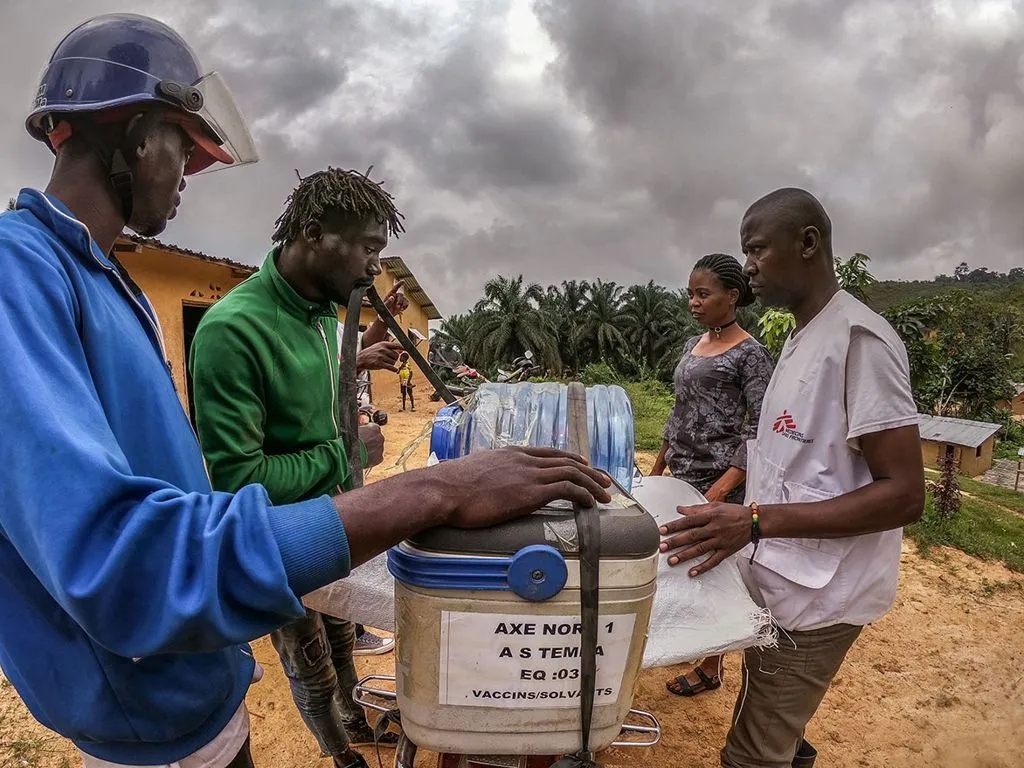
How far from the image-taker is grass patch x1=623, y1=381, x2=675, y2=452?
14.0m

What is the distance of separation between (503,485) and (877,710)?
4084mm

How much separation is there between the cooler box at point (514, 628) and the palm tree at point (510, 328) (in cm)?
3118

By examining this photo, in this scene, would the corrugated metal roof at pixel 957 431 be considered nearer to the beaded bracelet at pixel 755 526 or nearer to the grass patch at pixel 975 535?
the grass patch at pixel 975 535

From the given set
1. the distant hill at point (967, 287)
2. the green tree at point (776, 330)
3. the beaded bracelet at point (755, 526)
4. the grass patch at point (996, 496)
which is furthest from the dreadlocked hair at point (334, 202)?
the distant hill at point (967, 287)

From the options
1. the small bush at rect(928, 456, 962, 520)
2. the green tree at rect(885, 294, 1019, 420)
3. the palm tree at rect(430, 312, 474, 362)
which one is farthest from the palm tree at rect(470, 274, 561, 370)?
the small bush at rect(928, 456, 962, 520)

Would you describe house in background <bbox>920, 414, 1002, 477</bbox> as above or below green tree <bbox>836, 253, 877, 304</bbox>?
below

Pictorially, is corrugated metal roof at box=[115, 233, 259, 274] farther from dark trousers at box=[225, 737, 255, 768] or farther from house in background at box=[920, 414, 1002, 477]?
house in background at box=[920, 414, 1002, 477]

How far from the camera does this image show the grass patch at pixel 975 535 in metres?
6.85

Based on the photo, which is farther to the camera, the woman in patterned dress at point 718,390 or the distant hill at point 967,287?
the distant hill at point 967,287

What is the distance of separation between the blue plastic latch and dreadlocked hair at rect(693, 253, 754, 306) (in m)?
2.71

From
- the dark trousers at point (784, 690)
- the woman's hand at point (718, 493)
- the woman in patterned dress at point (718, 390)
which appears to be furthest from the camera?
the woman in patterned dress at point (718, 390)

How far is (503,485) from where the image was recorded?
97 centimetres

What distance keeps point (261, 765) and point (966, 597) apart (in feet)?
20.2

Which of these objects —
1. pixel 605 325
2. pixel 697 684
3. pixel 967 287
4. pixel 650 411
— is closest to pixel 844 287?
pixel 650 411
